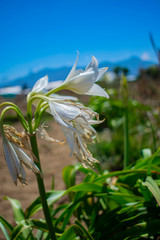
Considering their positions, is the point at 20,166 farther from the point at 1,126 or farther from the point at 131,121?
the point at 131,121

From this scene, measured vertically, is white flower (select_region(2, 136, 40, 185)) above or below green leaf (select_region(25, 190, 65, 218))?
above

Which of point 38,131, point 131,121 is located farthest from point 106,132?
point 38,131

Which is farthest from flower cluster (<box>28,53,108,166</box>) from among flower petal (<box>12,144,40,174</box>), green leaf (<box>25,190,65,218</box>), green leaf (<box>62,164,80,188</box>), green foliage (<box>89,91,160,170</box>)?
green foliage (<box>89,91,160,170</box>)

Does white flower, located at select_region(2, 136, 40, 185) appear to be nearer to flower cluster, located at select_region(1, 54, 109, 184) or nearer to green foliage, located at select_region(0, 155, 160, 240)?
flower cluster, located at select_region(1, 54, 109, 184)

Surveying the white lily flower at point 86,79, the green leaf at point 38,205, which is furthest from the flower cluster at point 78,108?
the green leaf at point 38,205

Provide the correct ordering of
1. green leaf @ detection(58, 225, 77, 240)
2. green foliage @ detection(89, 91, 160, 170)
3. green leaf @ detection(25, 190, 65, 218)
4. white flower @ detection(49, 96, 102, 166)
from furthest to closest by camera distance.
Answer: green foliage @ detection(89, 91, 160, 170)
green leaf @ detection(25, 190, 65, 218)
green leaf @ detection(58, 225, 77, 240)
white flower @ detection(49, 96, 102, 166)
